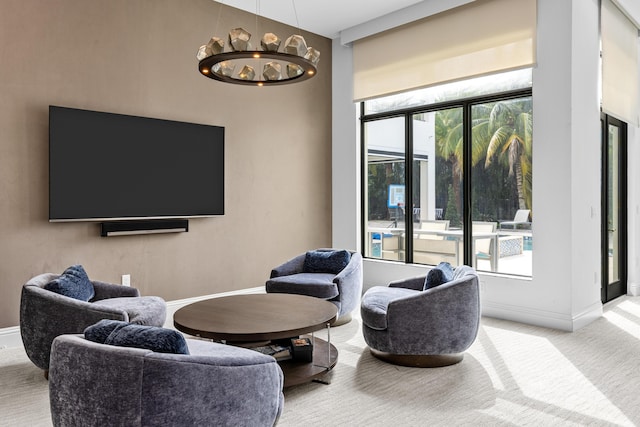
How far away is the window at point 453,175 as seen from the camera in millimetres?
4867

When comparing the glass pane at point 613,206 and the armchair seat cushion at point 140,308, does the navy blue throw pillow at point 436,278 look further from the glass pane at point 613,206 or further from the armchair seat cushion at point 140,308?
the glass pane at point 613,206

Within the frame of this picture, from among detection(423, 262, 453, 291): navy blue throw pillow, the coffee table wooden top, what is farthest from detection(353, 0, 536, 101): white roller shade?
the coffee table wooden top

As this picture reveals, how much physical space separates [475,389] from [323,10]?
4.32 m

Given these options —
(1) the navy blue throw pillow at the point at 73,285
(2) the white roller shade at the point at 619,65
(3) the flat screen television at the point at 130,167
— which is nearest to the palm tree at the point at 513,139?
(2) the white roller shade at the point at 619,65

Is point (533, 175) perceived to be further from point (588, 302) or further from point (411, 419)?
point (411, 419)

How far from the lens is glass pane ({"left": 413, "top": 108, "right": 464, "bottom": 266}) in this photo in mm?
5387

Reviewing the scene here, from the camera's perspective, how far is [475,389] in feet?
10.1

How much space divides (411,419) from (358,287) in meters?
2.18

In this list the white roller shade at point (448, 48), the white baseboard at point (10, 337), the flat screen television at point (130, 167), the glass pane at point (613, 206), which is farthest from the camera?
the glass pane at point (613, 206)

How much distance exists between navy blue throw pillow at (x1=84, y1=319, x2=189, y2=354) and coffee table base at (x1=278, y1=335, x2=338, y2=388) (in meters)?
1.16

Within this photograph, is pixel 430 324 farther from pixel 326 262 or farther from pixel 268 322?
pixel 326 262

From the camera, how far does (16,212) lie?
405cm

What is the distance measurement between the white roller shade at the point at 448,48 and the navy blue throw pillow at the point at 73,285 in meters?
3.84

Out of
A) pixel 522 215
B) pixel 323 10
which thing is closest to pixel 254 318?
pixel 522 215
